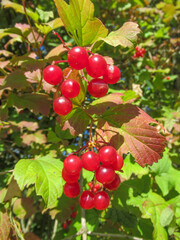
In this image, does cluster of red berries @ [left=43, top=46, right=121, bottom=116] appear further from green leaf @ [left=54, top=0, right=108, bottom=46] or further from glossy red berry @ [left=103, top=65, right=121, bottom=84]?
green leaf @ [left=54, top=0, right=108, bottom=46]

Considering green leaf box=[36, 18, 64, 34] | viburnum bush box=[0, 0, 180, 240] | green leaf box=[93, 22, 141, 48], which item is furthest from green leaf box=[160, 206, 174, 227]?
green leaf box=[36, 18, 64, 34]

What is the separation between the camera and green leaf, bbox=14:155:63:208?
2.98ft

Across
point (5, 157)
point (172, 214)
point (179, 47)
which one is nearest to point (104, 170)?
point (172, 214)

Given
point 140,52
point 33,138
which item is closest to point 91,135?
point 33,138

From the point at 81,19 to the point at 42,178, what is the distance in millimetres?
776

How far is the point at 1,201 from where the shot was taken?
1176 millimetres

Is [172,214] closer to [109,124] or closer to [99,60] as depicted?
[109,124]

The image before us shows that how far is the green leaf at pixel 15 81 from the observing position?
134 centimetres

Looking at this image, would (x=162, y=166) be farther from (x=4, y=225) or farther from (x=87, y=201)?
(x=4, y=225)

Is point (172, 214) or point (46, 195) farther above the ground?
point (46, 195)

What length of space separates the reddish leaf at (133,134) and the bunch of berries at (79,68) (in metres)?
0.18

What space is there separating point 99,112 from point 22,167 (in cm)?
47

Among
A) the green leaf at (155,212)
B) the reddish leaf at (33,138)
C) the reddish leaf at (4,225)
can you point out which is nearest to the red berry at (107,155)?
the green leaf at (155,212)

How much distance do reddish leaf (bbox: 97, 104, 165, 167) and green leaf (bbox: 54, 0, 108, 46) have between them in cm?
37
